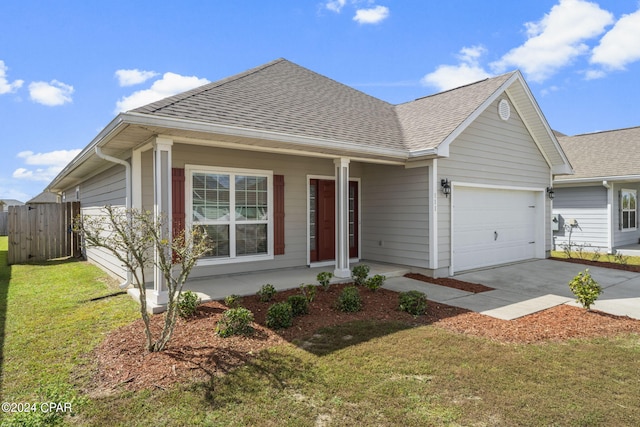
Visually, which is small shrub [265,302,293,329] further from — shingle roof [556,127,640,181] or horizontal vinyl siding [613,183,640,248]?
horizontal vinyl siding [613,183,640,248]

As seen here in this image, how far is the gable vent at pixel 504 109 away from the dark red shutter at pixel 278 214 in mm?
5926

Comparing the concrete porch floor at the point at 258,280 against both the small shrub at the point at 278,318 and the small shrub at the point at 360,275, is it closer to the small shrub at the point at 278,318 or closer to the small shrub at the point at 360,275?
the small shrub at the point at 360,275

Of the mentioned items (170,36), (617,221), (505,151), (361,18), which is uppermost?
(361,18)

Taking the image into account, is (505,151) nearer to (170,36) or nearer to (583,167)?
(583,167)

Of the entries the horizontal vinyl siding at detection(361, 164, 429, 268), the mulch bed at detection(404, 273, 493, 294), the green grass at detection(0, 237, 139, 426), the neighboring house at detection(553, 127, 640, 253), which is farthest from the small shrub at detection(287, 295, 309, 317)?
the neighboring house at detection(553, 127, 640, 253)

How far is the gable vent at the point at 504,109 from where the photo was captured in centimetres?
918

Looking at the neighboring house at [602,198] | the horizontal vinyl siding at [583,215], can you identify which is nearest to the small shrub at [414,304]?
the neighboring house at [602,198]

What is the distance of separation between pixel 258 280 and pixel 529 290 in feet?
17.2

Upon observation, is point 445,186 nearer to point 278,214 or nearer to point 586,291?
point 586,291

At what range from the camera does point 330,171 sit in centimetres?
877

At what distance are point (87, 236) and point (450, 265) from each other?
22.9 ft

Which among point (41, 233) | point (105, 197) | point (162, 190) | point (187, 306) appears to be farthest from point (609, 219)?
point (41, 233)

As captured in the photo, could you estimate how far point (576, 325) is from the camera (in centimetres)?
478

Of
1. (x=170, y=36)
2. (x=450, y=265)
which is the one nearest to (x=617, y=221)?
(x=450, y=265)
